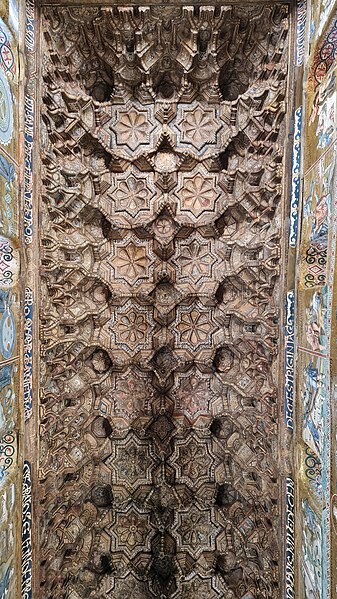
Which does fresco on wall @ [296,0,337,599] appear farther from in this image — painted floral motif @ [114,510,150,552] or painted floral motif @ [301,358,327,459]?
painted floral motif @ [114,510,150,552]

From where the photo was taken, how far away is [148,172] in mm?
6473

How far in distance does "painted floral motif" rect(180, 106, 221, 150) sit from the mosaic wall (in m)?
2.70

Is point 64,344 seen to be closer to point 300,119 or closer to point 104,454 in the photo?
point 104,454

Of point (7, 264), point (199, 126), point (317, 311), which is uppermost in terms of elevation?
point (199, 126)

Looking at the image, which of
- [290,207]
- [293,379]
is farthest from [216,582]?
[290,207]

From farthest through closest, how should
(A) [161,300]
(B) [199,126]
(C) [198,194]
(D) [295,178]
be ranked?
(A) [161,300] < (C) [198,194] < (B) [199,126] < (D) [295,178]

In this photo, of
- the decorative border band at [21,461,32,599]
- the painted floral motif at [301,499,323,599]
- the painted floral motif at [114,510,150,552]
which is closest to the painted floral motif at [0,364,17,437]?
the decorative border band at [21,461,32,599]

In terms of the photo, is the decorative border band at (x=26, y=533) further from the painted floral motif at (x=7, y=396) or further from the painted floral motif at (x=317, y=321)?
the painted floral motif at (x=317, y=321)

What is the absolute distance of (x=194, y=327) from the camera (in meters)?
6.64

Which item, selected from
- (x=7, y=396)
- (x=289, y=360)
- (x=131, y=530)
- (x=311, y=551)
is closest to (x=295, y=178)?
(x=289, y=360)

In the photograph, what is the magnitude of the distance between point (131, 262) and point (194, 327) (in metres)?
1.58

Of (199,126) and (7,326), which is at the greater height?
(199,126)

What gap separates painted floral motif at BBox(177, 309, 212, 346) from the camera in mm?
6602

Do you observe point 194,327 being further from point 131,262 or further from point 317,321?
point 317,321
